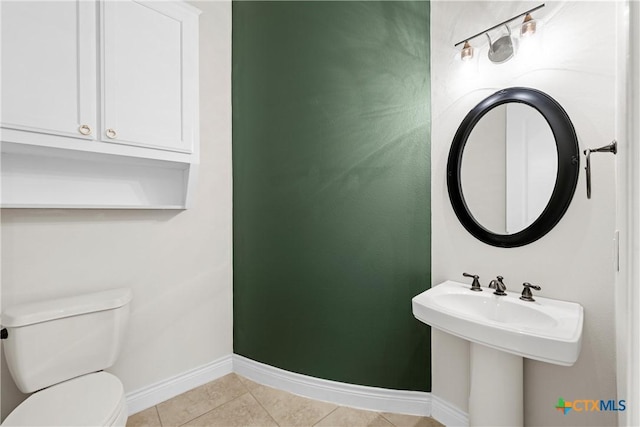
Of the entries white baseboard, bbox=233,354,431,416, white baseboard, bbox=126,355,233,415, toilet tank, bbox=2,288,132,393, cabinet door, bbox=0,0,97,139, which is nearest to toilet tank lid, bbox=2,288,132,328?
toilet tank, bbox=2,288,132,393

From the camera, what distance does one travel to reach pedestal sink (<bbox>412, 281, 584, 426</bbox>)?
42.9 inches

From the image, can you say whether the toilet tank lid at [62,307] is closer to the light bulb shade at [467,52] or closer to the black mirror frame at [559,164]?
the black mirror frame at [559,164]

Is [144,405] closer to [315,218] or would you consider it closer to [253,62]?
[315,218]

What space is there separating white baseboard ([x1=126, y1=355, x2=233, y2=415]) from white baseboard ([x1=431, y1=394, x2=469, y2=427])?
1.42 meters

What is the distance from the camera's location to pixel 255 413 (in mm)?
1794

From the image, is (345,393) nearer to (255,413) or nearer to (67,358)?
(255,413)

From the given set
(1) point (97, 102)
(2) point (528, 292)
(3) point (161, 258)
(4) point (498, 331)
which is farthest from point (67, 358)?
(2) point (528, 292)

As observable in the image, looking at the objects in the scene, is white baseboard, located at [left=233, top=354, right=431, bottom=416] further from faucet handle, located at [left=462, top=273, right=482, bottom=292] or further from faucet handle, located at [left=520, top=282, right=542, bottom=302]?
faucet handle, located at [left=520, top=282, right=542, bottom=302]

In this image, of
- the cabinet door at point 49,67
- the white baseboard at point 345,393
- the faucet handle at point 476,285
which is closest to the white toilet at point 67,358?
the cabinet door at point 49,67

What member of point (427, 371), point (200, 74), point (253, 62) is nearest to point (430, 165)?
point (427, 371)

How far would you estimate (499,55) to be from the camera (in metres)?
1.45

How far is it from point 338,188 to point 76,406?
5.15 feet

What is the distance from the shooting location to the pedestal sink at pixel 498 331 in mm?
1089

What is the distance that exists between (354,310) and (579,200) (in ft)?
4.06
